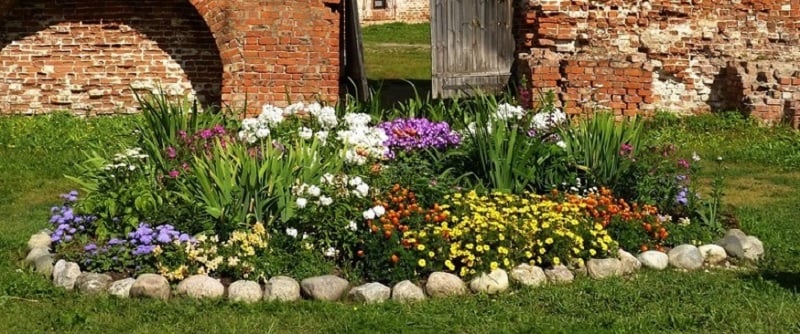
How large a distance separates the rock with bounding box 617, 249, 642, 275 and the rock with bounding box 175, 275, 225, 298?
8.15 ft

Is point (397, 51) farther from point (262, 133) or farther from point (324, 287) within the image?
point (324, 287)

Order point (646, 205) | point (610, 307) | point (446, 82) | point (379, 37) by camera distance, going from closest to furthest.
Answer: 1. point (610, 307)
2. point (646, 205)
3. point (446, 82)
4. point (379, 37)

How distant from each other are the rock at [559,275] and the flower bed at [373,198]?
11 centimetres

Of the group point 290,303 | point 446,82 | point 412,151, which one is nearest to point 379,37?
point 446,82

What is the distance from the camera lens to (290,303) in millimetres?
5484

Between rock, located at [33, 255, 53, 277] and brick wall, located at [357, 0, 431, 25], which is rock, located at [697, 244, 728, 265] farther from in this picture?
brick wall, located at [357, 0, 431, 25]

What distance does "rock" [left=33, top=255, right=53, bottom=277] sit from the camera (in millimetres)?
6004

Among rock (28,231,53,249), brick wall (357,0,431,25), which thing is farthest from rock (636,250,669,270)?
brick wall (357,0,431,25)

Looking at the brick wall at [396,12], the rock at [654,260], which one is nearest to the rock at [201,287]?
the rock at [654,260]

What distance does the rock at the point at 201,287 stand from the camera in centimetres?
554

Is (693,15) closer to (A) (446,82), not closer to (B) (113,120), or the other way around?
(A) (446,82)

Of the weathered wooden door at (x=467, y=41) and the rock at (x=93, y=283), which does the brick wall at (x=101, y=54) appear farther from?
the rock at (x=93, y=283)

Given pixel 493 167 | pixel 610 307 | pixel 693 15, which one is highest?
pixel 693 15

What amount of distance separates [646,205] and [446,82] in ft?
18.7
